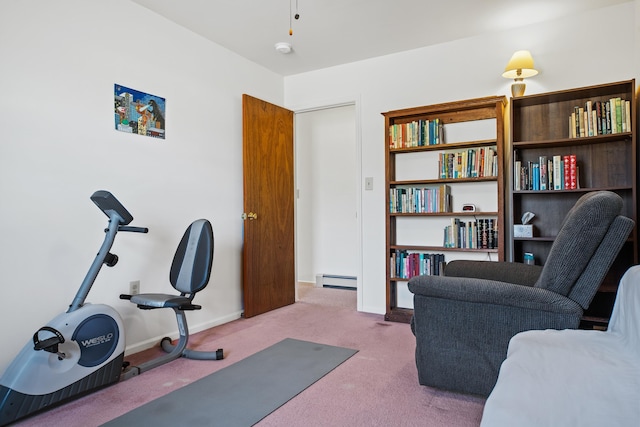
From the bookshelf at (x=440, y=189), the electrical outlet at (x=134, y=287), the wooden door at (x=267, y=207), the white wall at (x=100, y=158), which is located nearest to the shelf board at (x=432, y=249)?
the bookshelf at (x=440, y=189)

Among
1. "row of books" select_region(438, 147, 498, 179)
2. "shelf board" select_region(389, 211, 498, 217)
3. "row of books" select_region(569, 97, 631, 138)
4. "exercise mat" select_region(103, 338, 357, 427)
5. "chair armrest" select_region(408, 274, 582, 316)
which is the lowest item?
"exercise mat" select_region(103, 338, 357, 427)

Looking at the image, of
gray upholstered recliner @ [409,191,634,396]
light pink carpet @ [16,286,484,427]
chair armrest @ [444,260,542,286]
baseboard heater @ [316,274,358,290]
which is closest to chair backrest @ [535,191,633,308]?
gray upholstered recliner @ [409,191,634,396]

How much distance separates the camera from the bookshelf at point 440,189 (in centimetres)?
318

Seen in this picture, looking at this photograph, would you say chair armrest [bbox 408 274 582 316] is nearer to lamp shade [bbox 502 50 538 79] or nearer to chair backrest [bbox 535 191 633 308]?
chair backrest [bbox 535 191 633 308]

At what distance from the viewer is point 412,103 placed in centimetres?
366

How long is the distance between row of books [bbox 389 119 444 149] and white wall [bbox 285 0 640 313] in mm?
252

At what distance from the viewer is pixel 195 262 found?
2.59 m

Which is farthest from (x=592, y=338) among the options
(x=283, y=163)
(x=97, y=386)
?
(x=283, y=163)

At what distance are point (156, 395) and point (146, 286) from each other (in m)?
0.96

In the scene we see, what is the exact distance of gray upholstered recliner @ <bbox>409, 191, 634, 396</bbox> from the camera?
1654mm

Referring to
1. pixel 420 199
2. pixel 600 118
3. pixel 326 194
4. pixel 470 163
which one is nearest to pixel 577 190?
pixel 600 118

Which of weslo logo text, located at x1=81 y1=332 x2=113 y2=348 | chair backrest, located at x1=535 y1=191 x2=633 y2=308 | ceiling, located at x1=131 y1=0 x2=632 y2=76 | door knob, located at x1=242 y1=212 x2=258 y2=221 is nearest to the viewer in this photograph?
chair backrest, located at x1=535 y1=191 x2=633 y2=308

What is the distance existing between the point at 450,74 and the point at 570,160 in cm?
127

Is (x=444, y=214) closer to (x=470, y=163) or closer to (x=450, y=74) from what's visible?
(x=470, y=163)
